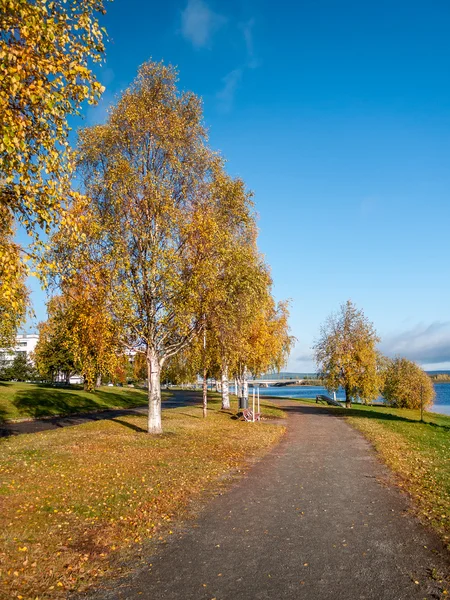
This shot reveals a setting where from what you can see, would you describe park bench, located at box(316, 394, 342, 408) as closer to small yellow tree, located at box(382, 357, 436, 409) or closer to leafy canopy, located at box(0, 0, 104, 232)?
small yellow tree, located at box(382, 357, 436, 409)

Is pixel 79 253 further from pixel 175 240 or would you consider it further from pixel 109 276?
pixel 175 240

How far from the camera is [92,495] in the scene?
11.9m

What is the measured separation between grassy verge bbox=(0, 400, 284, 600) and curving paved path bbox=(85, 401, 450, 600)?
0.89 meters

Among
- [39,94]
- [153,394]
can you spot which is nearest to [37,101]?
[39,94]

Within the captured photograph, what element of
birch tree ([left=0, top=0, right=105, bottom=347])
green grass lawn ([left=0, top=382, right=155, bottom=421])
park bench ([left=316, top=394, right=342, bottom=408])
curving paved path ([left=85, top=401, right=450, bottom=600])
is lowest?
curving paved path ([left=85, top=401, right=450, bottom=600])

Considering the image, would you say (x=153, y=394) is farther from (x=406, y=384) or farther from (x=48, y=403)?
(x=406, y=384)

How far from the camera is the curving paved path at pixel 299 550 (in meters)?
6.77

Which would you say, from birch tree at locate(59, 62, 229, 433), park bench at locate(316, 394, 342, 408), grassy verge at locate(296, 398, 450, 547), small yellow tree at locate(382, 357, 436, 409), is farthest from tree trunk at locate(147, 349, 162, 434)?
small yellow tree at locate(382, 357, 436, 409)

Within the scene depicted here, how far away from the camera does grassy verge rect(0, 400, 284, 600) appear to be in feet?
25.3

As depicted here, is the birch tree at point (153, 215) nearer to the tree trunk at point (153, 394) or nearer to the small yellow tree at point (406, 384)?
the tree trunk at point (153, 394)

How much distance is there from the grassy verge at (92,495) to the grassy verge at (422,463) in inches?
212

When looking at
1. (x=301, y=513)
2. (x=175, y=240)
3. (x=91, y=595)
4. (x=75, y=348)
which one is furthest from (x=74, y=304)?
(x=91, y=595)

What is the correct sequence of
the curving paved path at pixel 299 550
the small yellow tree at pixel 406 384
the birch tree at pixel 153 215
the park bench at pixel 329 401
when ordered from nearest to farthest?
the curving paved path at pixel 299 550 < the birch tree at pixel 153 215 < the park bench at pixel 329 401 < the small yellow tree at pixel 406 384

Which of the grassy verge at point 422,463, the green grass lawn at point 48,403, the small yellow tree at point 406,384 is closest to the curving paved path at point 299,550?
the grassy verge at point 422,463
